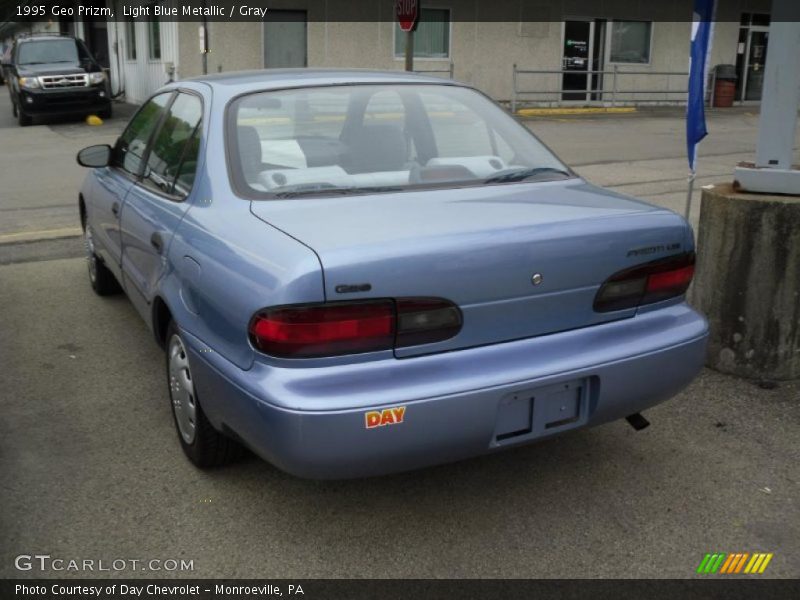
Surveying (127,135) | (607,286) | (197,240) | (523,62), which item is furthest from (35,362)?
(523,62)

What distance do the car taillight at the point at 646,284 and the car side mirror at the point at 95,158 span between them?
121 inches

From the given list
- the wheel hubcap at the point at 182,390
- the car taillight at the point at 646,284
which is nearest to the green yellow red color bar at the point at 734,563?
the car taillight at the point at 646,284

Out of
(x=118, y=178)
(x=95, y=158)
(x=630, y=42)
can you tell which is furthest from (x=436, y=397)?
(x=630, y=42)

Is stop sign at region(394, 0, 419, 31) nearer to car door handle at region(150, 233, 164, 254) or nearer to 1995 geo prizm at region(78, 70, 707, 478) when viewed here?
1995 geo prizm at region(78, 70, 707, 478)

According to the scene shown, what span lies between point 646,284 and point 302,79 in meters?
1.77

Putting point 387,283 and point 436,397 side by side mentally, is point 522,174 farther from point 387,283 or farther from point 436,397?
point 436,397

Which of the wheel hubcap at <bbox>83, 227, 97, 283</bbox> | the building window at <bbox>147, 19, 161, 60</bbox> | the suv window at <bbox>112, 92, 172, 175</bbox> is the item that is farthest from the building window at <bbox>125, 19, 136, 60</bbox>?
the suv window at <bbox>112, 92, 172, 175</bbox>

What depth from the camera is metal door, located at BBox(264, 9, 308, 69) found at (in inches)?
776

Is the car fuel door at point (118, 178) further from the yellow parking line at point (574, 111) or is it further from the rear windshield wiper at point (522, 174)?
the yellow parking line at point (574, 111)

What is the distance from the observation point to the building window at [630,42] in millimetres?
23438

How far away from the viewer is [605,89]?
23.6 metres

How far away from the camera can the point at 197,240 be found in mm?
3148

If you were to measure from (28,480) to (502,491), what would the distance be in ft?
6.26

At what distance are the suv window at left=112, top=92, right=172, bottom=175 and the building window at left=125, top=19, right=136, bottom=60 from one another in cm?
1975
